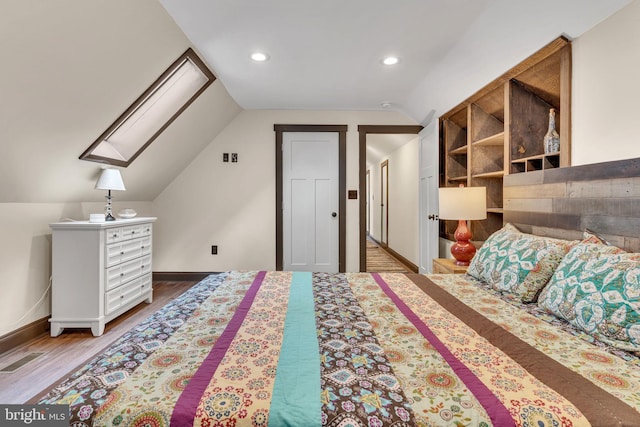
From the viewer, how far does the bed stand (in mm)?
759

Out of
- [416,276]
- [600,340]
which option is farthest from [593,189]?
[416,276]

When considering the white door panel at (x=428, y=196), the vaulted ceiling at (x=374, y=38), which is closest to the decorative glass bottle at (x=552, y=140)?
the vaulted ceiling at (x=374, y=38)

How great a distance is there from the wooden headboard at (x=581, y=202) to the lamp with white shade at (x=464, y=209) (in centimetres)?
28

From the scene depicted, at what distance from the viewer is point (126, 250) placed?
293cm

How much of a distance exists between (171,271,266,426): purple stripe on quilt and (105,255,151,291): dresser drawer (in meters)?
1.88

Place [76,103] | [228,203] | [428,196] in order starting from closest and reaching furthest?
[76,103]
[428,196]
[228,203]

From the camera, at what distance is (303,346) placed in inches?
42.3

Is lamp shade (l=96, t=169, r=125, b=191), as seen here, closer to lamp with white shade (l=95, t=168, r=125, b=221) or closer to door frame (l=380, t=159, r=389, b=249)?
lamp with white shade (l=95, t=168, r=125, b=221)

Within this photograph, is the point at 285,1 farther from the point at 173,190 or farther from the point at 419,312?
the point at 173,190

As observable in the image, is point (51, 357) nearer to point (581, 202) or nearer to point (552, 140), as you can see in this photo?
point (581, 202)

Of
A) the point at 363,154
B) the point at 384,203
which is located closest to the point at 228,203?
the point at 363,154

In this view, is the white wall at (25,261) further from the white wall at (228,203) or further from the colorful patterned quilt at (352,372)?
the colorful patterned quilt at (352,372)

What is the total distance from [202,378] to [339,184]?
356 cm

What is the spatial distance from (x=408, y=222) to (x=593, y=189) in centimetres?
347
